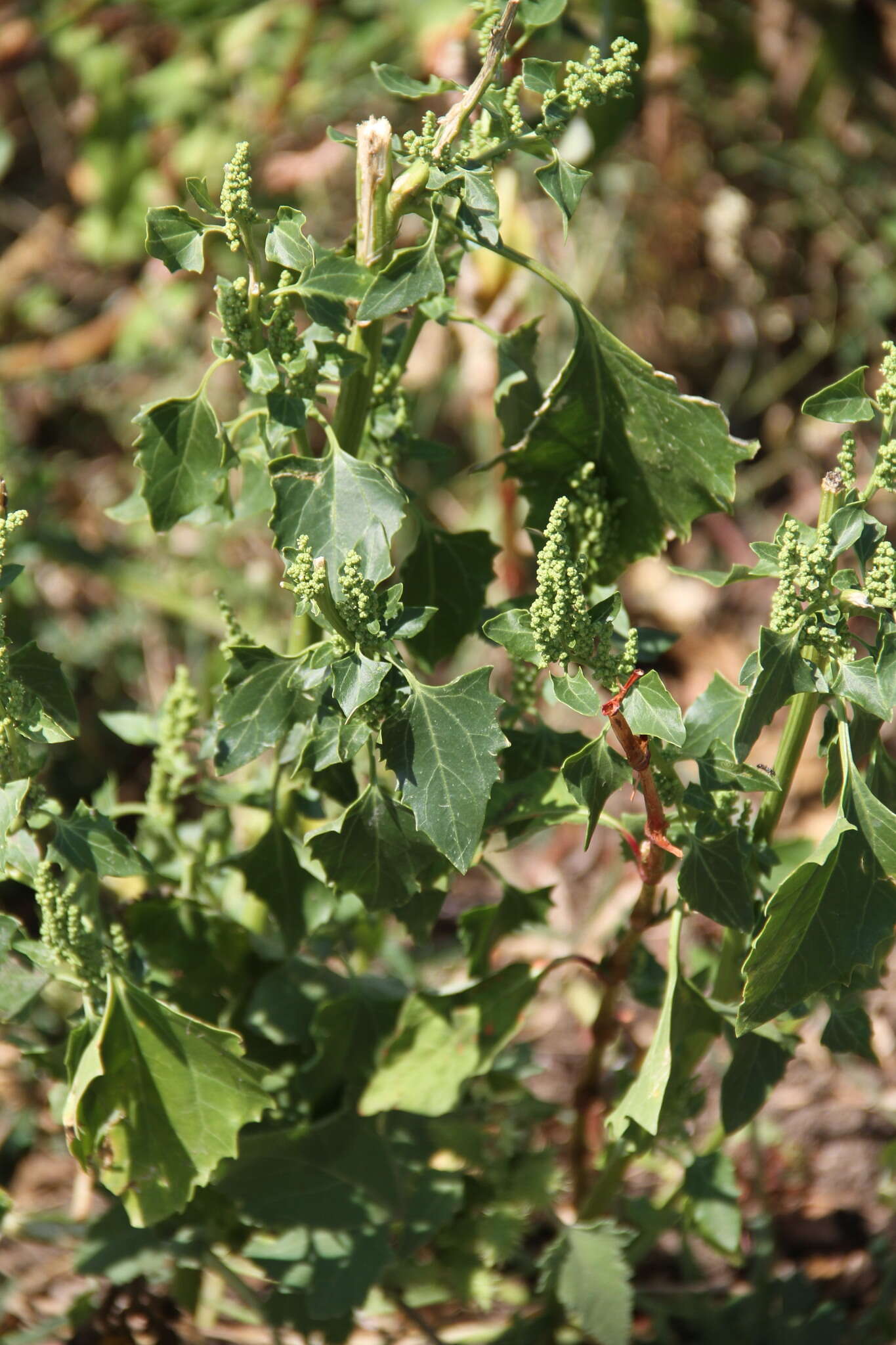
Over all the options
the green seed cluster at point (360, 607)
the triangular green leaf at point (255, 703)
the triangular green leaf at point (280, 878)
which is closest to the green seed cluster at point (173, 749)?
the triangular green leaf at point (280, 878)

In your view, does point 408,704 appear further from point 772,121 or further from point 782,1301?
point 772,121

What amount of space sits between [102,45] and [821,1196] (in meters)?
3.24

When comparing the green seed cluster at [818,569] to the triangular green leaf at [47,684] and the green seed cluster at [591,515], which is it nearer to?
the green seed cluster at [591,515]

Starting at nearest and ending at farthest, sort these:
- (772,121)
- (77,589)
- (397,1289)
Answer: (397,1289) → (77,589) → (772,121)

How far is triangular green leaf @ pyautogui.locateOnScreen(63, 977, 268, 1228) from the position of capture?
3.71ft

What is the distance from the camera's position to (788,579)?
0.96m

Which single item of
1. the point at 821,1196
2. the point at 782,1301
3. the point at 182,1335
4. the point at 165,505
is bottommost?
the point at 821,1196

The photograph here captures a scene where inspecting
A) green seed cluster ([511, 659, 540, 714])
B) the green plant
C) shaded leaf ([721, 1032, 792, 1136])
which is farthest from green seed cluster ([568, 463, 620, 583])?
shaded leaf ([721, 1032, 792, 1136])

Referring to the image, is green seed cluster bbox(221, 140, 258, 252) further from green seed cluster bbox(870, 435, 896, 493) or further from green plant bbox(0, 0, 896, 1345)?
green seed cluster bbox(870, 435, 896, 493)

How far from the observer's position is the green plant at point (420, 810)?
0.98 metres

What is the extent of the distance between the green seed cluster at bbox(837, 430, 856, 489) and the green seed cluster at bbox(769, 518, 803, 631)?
56 millimetres

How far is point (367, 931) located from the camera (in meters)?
1.53

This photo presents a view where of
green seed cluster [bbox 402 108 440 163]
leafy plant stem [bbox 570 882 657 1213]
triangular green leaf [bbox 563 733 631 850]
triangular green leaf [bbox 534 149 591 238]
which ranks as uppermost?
green seed cluster [bbox 402 108 440 163]

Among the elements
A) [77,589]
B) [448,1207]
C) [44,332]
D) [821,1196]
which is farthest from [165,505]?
[44,332]
